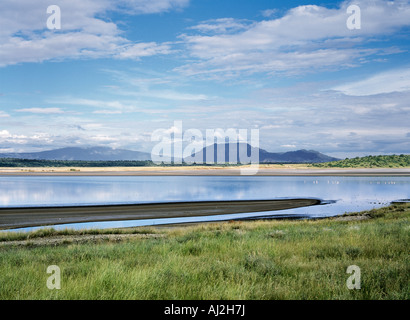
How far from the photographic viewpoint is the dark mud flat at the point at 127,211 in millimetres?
33219

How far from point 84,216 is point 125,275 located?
29.8 m

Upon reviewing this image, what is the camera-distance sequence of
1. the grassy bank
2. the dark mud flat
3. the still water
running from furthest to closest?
the still water
the dark mud flat
the grassy bank

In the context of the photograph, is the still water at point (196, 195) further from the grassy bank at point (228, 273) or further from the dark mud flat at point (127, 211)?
the grassy bank at point (228, 273)

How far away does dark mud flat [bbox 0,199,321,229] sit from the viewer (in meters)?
33.2

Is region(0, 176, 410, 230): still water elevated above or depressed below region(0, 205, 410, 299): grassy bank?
below

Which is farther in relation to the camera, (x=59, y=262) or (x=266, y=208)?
(x=266, y=208)

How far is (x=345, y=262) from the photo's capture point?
9.71 meters

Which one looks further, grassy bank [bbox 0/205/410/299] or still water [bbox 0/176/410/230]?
still water [bbox 0/176/410/230]

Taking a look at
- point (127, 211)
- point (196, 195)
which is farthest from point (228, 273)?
point (196, 195)

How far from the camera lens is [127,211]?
130 feet

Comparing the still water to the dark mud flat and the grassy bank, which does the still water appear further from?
the grassy bank

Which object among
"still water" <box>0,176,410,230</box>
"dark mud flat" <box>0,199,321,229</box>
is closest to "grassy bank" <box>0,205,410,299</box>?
"still water" <box>0,176,410,230</box>

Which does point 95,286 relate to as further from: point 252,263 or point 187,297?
point 252,263

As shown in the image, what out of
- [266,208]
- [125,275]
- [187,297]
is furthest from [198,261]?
[266,208]
